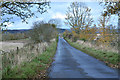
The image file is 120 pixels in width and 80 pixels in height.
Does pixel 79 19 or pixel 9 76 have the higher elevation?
pixel 79 19

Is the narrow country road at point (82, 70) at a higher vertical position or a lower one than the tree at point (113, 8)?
lower

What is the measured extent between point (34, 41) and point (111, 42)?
1501cm

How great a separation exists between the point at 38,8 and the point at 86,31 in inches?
1051

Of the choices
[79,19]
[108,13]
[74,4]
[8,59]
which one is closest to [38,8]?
[8,59]

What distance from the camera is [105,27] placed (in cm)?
1959

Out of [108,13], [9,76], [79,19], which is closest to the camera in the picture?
[9,76]

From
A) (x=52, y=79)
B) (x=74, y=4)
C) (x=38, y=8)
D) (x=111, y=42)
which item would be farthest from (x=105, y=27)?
(x=74, y=4)

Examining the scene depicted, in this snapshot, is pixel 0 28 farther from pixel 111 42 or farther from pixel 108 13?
pixel 111 42

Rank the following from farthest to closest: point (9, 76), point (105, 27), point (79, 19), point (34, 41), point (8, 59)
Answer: point (79, 19)
point (34, 41)
point (105, 27)
point (8, 59)
point (9, 76)

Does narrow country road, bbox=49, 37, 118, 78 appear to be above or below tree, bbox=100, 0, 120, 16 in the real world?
below

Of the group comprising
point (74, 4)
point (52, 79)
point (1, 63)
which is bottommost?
point (52, 79)

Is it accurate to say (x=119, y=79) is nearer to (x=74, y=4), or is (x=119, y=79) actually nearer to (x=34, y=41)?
(x=34, y=41)

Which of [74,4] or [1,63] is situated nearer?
[1,63]

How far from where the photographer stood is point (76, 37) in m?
46.1
